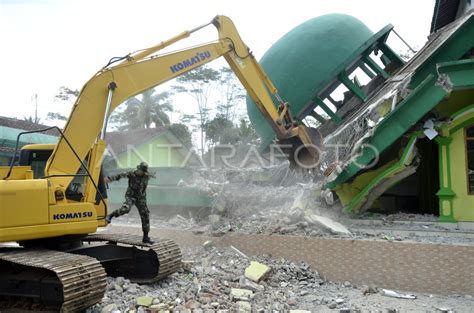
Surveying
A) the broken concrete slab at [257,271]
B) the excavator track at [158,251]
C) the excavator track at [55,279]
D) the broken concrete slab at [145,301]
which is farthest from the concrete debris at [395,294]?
the excavator track at [55,279]

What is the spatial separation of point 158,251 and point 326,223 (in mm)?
3631

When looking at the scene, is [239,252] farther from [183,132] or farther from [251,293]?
[183,132]

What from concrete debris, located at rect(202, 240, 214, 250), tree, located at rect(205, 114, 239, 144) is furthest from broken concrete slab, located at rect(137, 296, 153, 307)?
tree, located at rect(205, 114, 239, 144)

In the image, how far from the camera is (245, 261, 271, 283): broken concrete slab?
690 centimetres

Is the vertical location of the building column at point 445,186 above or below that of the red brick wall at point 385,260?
above

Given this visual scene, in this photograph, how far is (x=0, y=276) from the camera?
5215 millimetres

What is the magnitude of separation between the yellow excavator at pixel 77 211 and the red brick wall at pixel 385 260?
251 cm

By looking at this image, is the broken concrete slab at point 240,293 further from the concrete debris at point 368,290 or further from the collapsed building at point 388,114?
the collapsed building at point 388,114

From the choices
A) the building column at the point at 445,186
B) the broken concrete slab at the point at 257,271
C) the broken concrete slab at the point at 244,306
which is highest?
the building column at the point at 445,186

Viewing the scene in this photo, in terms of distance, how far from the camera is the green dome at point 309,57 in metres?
11.7

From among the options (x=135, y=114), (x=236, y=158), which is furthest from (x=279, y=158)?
(x=135, y=114)

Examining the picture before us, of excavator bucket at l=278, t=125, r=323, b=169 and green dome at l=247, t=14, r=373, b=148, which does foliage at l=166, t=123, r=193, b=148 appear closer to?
green dome at l=247, t=14, r=373, b=148

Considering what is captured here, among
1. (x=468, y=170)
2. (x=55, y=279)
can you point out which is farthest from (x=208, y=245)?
(x=468, y=170)

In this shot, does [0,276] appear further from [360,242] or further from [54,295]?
[360,242]
